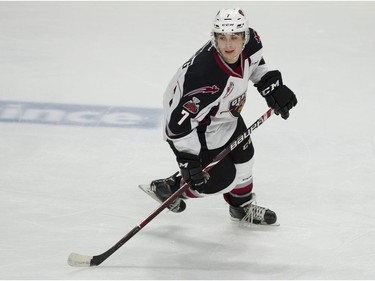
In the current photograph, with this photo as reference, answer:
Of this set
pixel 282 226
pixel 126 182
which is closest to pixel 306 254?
pixel 282 226

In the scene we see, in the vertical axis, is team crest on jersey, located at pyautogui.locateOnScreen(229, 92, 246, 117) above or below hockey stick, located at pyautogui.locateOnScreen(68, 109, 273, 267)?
above

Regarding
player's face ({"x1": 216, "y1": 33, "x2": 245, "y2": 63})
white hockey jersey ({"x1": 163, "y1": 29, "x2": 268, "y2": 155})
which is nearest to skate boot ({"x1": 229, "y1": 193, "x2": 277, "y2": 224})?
white hockey jersey ({"x1": 163, "y1": 29, "x2": 268, "y2": 155})

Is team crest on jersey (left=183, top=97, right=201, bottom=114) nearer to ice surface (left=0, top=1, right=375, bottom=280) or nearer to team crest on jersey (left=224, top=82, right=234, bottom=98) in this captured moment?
team crest on jersey (left=224, top=82, right=234, bottom=98)

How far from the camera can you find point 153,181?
4055 millimetres

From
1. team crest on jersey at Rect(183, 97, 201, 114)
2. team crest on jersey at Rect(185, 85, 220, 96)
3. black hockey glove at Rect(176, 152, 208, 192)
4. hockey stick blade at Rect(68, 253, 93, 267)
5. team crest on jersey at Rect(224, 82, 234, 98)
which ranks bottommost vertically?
hockey stick blade at Rect(68, 253, 93, 267)

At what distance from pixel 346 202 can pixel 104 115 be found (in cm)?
169

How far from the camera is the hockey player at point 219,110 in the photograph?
3.45m

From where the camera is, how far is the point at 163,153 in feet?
15.3

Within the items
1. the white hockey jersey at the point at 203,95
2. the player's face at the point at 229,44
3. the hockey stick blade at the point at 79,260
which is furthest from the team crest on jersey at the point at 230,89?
the hockey stick blade at the point at 79,260

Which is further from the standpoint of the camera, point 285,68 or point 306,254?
point 285,68

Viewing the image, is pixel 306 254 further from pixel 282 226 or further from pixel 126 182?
pixel 126 182

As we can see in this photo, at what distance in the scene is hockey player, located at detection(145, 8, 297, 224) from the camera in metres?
3.45

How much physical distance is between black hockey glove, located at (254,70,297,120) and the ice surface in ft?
1.78

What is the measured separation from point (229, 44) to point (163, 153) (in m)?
1.35
